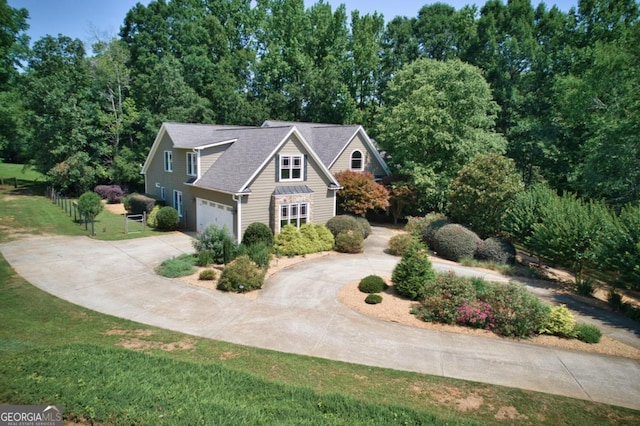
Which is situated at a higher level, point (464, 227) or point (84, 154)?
point (84, 154)

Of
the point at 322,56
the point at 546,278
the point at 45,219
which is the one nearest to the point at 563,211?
the point at 546,278

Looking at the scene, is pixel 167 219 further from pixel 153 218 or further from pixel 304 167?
pixel 304 167

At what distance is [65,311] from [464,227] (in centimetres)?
2031

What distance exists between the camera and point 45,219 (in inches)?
1140

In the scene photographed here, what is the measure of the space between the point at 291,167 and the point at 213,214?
5.74 meters

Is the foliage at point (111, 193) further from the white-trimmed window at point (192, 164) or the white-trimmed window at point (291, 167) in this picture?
the white-trimmed window at point (291, 167)

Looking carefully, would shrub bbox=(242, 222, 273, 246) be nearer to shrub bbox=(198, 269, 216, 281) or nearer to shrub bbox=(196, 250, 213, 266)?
shrub bbox=(196, 250, 213, 266)

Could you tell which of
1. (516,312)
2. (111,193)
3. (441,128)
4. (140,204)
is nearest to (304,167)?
(441,128)

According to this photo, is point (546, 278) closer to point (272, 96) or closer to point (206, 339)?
point (206, 339)

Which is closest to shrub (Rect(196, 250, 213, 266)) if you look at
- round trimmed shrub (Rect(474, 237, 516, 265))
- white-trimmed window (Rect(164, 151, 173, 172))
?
white-trimmed window (Rect(164, 151, 173, 172))

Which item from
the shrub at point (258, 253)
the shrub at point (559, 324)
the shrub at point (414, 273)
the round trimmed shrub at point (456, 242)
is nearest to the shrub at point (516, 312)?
the shrub at point (559, 324)

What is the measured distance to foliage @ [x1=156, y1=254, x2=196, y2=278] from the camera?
17797 mm

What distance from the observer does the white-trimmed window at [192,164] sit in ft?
87.1

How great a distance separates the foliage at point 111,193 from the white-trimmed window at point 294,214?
23763 millimetres
